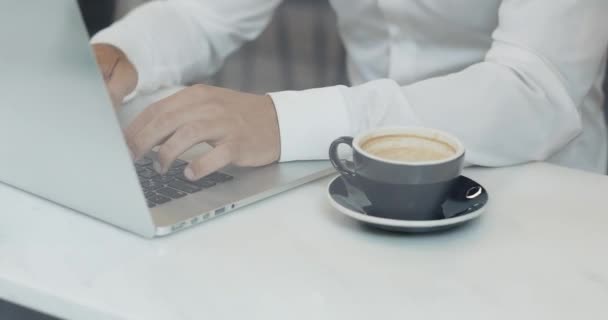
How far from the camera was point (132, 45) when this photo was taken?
42.8 inches

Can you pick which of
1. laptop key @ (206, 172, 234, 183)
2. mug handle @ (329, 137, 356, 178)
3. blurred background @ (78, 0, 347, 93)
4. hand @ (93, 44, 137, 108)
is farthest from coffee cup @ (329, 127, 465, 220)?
blurred background @ (78, 0, 347, 93)

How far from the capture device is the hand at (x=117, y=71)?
0.88 meters

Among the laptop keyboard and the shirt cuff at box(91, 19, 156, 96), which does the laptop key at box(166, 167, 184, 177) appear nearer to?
the laptop keyboard

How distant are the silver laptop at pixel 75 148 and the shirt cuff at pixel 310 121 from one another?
42 millimetres

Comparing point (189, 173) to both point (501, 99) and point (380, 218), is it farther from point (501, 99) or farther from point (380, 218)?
point (501, 99)

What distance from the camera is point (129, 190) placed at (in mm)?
609

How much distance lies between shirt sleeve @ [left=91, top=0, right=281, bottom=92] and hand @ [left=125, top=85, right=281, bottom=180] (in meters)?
0.16

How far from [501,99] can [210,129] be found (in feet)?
0.98

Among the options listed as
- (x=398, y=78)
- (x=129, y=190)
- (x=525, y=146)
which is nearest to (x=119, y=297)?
(x=129, y=190)

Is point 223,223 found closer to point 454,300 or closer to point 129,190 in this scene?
point 129,190

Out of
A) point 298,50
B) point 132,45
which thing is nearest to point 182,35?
point 132,45

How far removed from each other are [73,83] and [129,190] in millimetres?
88

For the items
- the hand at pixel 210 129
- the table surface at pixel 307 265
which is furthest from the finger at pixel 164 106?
the table surface at pixel 307 265

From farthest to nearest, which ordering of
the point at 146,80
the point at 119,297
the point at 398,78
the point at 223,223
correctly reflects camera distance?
the point at 398,78, the point at 146,80, the point at 223,223, the point at 119,297
